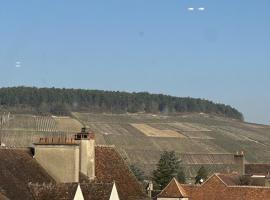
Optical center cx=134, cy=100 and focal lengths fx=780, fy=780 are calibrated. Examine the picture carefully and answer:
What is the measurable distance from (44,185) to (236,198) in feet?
64.4

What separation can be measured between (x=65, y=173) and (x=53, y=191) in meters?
2.82

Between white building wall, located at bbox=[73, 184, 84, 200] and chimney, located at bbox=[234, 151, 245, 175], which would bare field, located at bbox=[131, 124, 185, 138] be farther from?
white building wall, located at bbox=[73, 184, 84, 200]

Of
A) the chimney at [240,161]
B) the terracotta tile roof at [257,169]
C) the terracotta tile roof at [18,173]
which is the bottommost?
the terracotta tile roof at [257,169]

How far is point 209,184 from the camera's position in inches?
2154

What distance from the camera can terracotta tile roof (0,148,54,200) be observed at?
34.1m

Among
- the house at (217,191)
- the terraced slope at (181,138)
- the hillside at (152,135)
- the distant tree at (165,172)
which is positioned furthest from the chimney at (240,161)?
the terraced slope at (181,138)

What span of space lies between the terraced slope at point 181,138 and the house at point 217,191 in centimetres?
5307

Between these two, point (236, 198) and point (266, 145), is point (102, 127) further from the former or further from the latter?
point (236, 198)

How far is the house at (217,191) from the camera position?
49.3 m

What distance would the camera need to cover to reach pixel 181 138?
137 metres

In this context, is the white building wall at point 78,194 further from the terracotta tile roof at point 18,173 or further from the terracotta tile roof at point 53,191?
the terracotta tile roof at point 18,173

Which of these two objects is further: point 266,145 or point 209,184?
point 266,145

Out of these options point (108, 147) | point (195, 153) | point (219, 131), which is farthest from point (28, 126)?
point (108, 147)

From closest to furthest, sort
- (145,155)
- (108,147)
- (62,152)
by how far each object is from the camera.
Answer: (62,152), (108,147), (145,155)
